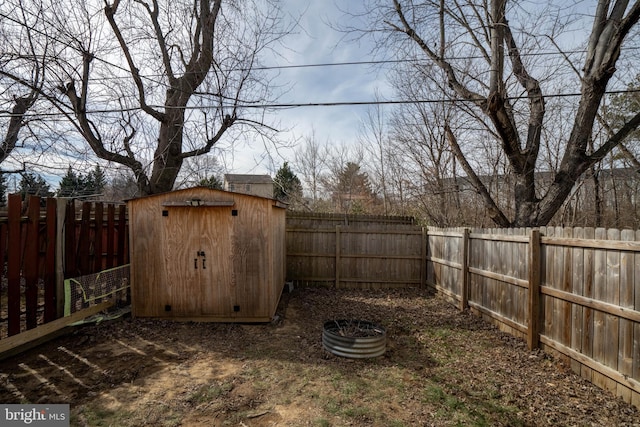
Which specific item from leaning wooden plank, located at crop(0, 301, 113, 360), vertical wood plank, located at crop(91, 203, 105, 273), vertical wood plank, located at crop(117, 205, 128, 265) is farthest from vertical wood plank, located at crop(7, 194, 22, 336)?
vertical wood plank, located at crop(117, 205, 128, 265)

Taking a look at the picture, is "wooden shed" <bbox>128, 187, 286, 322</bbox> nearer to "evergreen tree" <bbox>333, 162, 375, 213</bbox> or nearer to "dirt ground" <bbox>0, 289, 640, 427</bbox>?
"dirt ground" <bbox>0, 289, 640, 427</bbox>

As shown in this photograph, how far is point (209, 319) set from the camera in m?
4.99

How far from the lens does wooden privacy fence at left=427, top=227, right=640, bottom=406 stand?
9.62 feet

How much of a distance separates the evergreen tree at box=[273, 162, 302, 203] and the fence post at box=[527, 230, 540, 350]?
9826 millimetres

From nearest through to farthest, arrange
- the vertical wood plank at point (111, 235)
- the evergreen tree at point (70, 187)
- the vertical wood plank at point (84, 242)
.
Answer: the vertical wood plank at point (84, 242)
the vertical wood plank at point (111, 235)
the evergreen tree at point (70, 187)

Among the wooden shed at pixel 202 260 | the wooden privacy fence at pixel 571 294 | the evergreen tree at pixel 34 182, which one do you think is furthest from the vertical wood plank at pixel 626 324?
the evergreen tree at pixel 34 182

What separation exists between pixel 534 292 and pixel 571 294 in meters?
0.54

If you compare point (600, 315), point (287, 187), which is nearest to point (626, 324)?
point (600, 315)

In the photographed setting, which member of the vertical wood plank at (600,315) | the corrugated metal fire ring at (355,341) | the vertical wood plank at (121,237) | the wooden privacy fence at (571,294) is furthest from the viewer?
the vertical wood plank at (121,237)

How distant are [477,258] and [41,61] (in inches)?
331

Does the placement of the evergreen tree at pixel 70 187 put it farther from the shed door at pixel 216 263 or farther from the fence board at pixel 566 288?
the fence board at pixel 566 288

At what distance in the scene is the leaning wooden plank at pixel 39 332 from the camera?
349 centimetres

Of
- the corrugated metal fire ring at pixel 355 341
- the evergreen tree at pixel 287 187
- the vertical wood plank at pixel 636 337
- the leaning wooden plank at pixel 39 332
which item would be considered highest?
the evergreen tree at pixel 287 187

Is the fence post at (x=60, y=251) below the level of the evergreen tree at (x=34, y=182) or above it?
below
